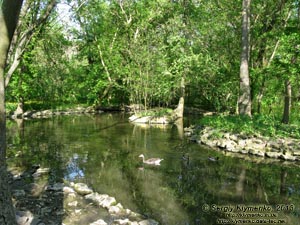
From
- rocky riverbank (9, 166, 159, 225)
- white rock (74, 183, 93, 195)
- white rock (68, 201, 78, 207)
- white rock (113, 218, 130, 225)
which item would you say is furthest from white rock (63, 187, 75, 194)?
white rock (113, 218, 130, 225)

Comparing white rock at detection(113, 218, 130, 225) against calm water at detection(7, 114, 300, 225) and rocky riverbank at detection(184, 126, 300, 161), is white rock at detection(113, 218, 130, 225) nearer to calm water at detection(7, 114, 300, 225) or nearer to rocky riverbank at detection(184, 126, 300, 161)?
calm water at detection(7, 114, 300, 225)

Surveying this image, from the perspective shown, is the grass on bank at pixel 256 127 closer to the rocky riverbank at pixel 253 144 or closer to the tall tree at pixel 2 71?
the rocky riverbank at pixel 253 144

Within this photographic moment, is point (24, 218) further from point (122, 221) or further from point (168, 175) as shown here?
point (168, 175)

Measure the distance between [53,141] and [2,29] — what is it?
1397 centimetres

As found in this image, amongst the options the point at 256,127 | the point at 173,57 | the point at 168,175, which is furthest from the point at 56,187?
the point at 173,57

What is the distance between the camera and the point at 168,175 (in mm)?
10508

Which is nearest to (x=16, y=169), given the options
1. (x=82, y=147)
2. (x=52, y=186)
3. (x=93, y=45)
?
(x=52, y=186)

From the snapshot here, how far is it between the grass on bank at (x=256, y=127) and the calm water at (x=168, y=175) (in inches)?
85.5

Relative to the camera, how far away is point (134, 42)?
2553 cm

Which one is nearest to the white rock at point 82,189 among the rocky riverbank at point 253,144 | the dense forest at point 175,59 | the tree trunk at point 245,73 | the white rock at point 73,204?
the white rock at point 73,204

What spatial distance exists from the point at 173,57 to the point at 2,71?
2551cm

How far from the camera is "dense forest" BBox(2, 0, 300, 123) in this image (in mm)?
17359

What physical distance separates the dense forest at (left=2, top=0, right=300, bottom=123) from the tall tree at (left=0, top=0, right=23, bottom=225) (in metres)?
4.26

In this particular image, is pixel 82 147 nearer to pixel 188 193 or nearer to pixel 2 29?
pixel 188 193
